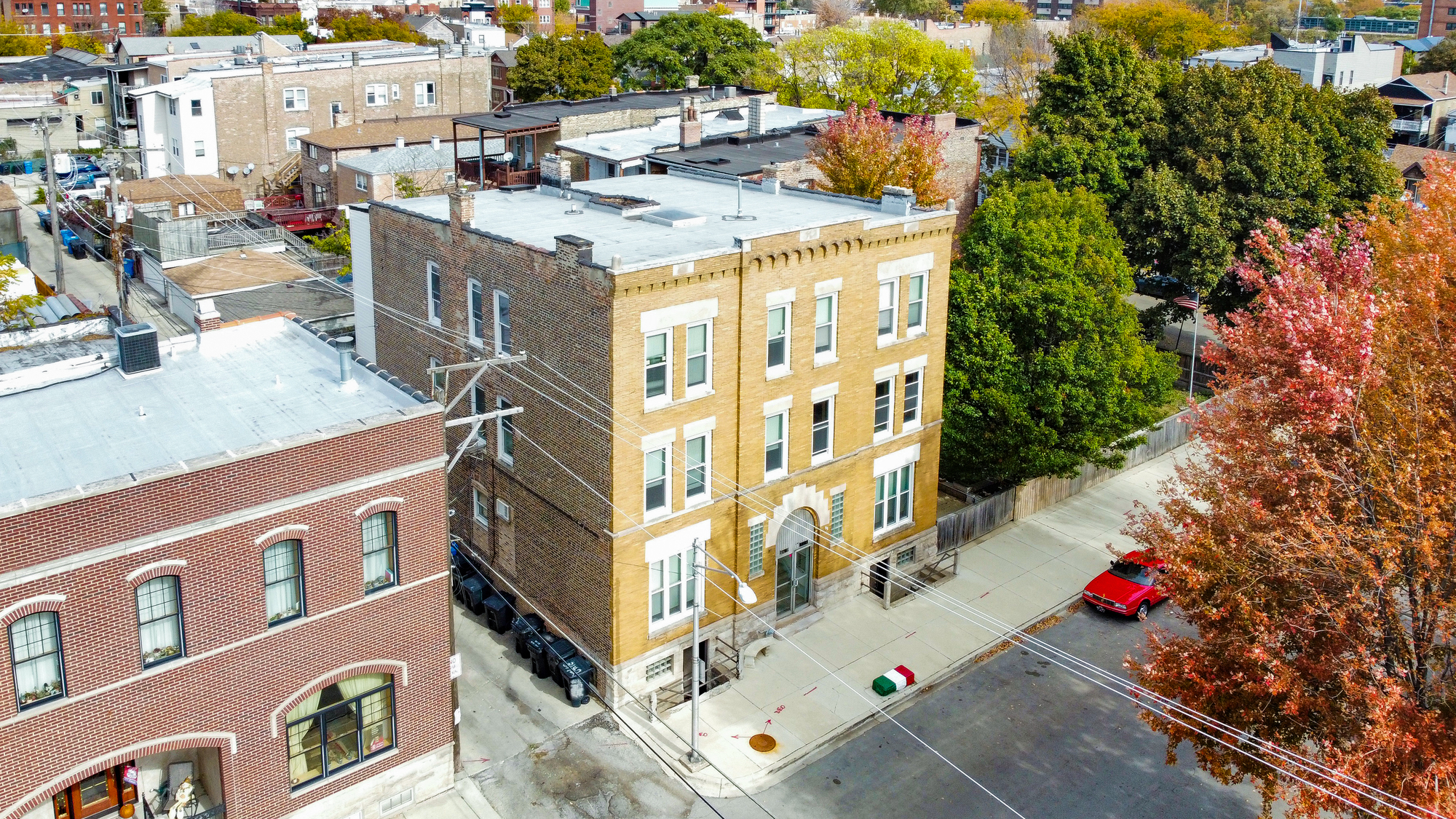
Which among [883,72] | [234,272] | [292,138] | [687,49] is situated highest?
[687,49]

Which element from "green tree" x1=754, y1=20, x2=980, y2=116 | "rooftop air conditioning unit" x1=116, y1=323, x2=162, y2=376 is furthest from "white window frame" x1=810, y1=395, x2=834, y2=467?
"green tree" x1=754, y1=20, x2=980, y2=116

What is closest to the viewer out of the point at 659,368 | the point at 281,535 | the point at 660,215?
the point at 281,535

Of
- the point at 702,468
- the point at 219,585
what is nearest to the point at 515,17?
the point at 702,468

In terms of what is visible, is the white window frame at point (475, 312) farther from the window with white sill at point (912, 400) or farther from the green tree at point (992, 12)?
the green tree at point (992, 12)

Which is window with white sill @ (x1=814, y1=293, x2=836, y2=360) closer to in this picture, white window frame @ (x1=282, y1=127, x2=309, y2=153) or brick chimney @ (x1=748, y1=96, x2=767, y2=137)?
brick chimney @ (x1=748, y1=96, x2=767, y2=137)

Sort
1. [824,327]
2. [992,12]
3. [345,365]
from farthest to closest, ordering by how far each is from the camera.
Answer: [992,12]
[824,327]
[345,365]

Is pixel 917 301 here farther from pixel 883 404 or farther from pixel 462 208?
pixel 462 208

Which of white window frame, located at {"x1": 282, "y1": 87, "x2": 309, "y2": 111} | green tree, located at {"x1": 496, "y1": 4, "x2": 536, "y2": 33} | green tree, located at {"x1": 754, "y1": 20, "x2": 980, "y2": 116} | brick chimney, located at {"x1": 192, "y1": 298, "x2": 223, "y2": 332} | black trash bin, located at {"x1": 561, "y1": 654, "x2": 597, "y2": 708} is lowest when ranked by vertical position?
black trash bin, located at {"x1": 561, "y1": 654, "x2": 597, "y2": 708}
